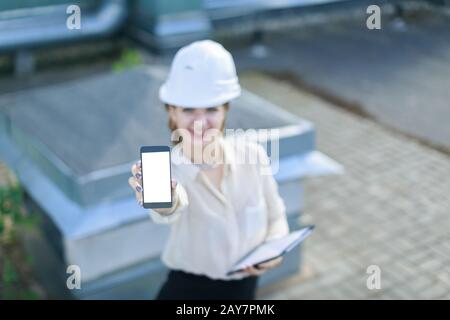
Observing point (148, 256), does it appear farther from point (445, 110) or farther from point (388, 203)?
point (445, 110)

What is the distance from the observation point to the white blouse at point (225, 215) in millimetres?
2262

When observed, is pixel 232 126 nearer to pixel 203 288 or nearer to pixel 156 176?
pixel 203 288

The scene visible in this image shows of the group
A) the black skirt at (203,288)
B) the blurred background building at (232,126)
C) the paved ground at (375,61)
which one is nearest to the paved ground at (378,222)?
the blurred background building at (232,126)

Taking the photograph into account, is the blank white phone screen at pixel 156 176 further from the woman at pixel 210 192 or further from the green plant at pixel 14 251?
the green plant at pixel 14 251

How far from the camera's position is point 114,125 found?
3.41 m

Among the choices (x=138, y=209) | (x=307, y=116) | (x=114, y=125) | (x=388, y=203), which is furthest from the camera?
(x=307, y=116)

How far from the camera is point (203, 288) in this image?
2.45m

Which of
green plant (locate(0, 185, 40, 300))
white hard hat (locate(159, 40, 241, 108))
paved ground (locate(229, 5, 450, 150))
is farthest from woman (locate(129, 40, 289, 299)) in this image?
paved ground (locate(229, 5, 450, 150))

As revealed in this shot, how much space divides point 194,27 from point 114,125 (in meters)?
4.63

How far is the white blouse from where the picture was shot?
2.26 meters

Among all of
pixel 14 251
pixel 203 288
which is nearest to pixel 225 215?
pixel 203 288

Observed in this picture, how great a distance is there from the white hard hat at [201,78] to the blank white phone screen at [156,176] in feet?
1.35

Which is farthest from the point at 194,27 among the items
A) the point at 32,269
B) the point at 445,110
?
the point at 32,269

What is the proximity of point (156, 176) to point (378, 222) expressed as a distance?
2.99 m
